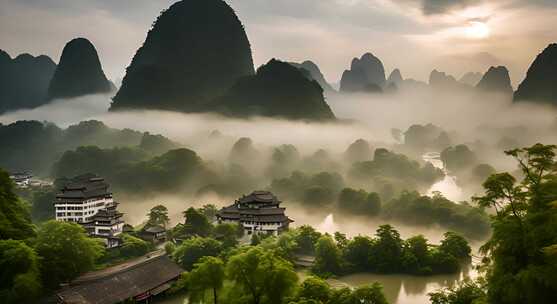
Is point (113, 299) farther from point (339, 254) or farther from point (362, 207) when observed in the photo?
point (362, 207)

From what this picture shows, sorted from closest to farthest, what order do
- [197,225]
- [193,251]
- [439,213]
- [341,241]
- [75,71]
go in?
[193,251] → [341,241] → [197,225] → [439,213] → [75,71]

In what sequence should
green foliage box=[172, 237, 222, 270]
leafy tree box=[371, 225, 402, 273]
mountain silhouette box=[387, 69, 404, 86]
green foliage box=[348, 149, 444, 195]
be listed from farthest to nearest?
mountain silhouette box=[387, 69, 404, 86], green foliage box=[348, 149, 444, 195], leafy tree box=[371, 225, 402, 273], green foliage box=[172, 237, 222, 270]

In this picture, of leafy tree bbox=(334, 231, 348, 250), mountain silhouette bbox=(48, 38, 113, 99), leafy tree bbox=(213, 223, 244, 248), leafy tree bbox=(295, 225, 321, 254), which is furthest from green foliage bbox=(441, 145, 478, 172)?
mountain silhouette bbox=(48, 38, 113, 99)

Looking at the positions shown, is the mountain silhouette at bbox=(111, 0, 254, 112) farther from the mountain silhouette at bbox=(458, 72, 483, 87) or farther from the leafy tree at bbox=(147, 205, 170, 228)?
the mountain silhouette at bbox=(458, 72, 483, 87)

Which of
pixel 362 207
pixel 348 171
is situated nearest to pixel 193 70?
pixel 348 171

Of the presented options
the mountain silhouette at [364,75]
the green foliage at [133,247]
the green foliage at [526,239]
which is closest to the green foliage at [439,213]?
the green foliage at [526,239]

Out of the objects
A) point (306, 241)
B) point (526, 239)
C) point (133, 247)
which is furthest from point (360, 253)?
point (133, 247)

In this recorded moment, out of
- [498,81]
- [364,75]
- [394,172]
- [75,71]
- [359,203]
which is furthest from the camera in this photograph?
[364,75]

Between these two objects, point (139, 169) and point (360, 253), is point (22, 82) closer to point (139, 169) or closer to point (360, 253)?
point (139, 169)
